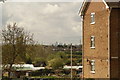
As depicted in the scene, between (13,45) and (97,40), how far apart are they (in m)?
2.60

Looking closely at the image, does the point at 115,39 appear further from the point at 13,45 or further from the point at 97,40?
the point at 13,45

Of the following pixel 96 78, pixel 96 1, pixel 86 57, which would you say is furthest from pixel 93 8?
pixel 96 78

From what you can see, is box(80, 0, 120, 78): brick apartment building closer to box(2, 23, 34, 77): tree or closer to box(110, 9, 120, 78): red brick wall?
box(110, 9, 120, 78): red brick wall

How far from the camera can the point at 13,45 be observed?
20.0 feet

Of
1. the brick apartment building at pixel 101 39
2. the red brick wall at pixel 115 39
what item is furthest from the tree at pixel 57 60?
the red brick wall at pixel 115 39

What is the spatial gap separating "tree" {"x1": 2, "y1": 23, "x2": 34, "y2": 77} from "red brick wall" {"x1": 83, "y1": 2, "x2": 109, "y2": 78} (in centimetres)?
208

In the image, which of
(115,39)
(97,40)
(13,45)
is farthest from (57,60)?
(13,45)

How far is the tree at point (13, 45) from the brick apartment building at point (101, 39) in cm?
209

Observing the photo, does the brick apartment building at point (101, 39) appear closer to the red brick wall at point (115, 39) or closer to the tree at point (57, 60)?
the red brick wall at point (115, 39)

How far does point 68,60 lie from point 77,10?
85.5 inches

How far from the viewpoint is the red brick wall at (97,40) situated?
705 cm

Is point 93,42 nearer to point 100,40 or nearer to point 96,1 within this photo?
point 100,40

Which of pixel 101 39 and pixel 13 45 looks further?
pixel 101 39

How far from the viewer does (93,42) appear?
7.65 meters
